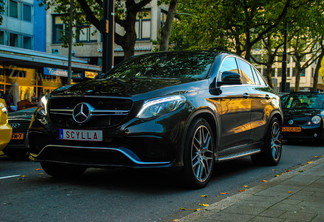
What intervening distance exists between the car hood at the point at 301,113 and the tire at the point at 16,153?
7.41 m

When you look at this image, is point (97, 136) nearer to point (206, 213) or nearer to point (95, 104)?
point (95, 104)

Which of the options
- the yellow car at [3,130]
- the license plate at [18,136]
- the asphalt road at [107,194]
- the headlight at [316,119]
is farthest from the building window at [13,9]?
the yellow car at [3,130]

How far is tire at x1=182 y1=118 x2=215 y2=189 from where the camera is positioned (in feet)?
16.2

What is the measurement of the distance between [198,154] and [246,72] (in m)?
2.46

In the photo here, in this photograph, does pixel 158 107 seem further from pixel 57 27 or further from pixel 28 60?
pixel 57 27

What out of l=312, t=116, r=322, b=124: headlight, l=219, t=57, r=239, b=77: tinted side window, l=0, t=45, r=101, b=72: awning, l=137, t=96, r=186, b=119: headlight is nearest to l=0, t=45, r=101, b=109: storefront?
l=0, t=45, r=101, b=72: awning

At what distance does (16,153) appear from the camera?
28.9 feet

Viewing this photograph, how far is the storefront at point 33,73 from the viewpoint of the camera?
26600 mm

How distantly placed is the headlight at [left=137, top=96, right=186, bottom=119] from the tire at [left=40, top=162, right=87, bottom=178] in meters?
1.42

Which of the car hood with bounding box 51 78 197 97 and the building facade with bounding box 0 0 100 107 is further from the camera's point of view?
the building facade with bounding box 0 0 100 107

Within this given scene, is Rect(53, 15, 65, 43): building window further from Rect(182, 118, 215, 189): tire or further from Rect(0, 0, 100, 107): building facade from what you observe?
Rect(182, 118, 215, 189): tire

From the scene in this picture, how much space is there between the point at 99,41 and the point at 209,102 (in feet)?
116

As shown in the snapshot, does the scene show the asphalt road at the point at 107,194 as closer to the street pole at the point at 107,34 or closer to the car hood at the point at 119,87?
the car hood at the point at 119,87

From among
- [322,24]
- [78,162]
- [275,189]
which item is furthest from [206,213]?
[322,24]
